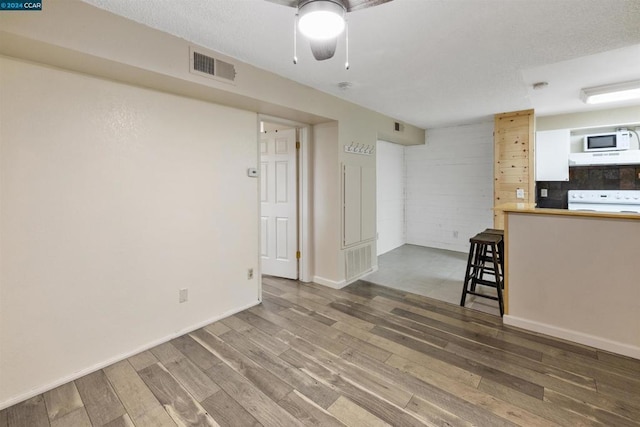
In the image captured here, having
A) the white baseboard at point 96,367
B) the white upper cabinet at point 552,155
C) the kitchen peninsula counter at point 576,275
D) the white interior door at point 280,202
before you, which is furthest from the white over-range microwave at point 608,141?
the white baseboard at point 96,367

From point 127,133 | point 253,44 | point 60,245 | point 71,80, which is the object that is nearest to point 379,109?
point 253,44

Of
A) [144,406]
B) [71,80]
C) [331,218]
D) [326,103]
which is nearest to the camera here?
[144,406]

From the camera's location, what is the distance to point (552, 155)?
4.41 metres

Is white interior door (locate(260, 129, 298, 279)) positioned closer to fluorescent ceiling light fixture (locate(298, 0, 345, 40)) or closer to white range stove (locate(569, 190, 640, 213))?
fluorescent ceiling light fixture (locate(298, 0, 345, 40))

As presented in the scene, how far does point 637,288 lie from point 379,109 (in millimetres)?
3288

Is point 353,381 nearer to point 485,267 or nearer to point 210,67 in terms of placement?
point 485,267

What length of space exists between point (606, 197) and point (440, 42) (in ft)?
13.4

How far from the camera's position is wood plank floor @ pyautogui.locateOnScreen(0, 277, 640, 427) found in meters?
1.71

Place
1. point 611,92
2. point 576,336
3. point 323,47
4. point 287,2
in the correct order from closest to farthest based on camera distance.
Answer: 1. point 287,2
2. point 323,47
3. point 576,336
4. point 611,92

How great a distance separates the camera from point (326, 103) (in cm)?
343

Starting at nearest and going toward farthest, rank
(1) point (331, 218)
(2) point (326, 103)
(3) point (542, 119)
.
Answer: (2) point (326, 103) → (1) point (331, 218) → (3) point (542, 119)

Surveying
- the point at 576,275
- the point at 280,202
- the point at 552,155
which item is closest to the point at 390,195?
the point at 552,155

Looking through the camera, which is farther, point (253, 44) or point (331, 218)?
point (331, 218)

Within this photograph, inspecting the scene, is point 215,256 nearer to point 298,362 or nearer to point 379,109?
point 298,362
